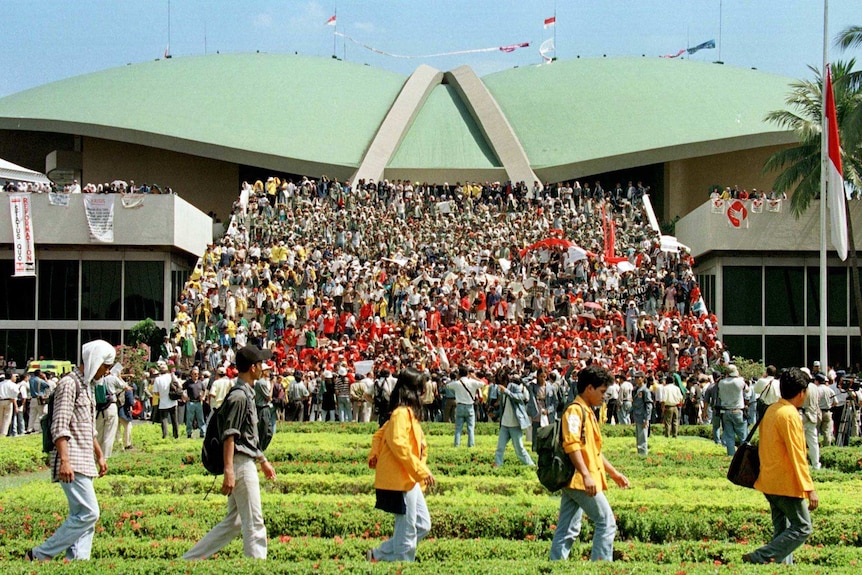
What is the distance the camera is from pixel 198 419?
1820cm

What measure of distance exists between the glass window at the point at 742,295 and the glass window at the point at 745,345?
16.7 inches

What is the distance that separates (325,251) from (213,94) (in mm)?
15853

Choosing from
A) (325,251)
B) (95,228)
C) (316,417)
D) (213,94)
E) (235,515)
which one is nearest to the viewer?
(235,515)

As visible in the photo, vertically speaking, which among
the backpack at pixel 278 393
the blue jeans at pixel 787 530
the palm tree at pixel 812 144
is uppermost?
the palm tree at pixel 812 144

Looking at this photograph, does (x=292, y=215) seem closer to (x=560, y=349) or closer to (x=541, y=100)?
(x=560, y=349)

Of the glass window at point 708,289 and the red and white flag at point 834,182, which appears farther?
the glass window at point 708,289

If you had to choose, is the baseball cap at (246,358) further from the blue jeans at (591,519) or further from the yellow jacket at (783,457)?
the yellow jacket at (783,457)

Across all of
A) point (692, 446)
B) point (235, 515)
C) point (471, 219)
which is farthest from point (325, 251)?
point (235, 515)

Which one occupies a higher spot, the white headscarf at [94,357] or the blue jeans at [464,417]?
the white headscarf at [94,357]

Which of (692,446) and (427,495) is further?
(692,446)

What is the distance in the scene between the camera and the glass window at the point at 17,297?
32.1m

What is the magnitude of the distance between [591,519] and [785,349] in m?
26.1

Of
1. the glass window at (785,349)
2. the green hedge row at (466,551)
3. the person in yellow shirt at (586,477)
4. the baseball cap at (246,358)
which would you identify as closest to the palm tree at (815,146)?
the glass window at (785,349)

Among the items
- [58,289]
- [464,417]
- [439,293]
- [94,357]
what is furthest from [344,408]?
[94,357]
